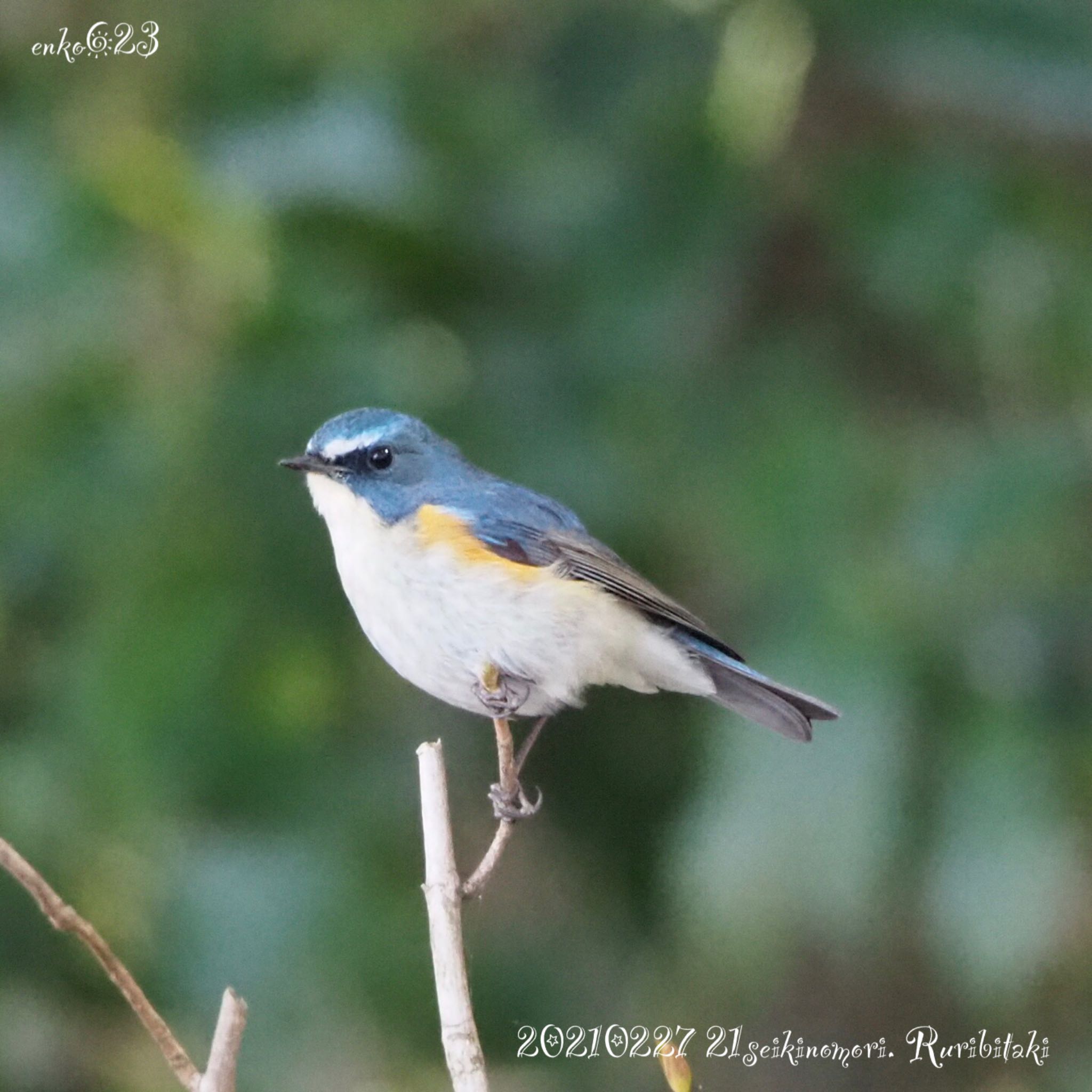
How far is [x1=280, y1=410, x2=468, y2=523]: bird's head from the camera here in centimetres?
197

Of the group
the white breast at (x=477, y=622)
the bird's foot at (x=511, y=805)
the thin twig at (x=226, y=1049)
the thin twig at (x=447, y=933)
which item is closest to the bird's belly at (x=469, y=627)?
the white breast at (x=477, y=622)

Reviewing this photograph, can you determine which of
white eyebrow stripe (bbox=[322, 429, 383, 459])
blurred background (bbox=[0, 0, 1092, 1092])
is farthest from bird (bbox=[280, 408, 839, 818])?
blurred background (bbox=[0, 0, 1092, 1092])

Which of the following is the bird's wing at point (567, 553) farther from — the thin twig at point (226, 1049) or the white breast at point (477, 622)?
the thin twig at point (226, 1049)

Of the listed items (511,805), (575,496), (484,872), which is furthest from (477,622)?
(575,496)

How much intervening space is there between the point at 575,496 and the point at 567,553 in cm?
101

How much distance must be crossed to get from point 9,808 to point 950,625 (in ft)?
6.60

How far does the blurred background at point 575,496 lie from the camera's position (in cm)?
301

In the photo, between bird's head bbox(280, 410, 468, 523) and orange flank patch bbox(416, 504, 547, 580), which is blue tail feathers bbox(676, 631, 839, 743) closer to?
orange flank patch bbox(416, 504, 547, 580)

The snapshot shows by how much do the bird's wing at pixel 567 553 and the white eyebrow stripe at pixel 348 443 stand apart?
1.02 feet

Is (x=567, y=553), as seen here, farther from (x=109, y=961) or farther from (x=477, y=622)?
(x=109, y=961)

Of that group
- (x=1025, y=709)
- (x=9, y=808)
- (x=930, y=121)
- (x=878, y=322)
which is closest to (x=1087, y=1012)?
(x=1025, y=709)

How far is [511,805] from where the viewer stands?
1838 millimetres

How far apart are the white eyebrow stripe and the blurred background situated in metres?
1.07

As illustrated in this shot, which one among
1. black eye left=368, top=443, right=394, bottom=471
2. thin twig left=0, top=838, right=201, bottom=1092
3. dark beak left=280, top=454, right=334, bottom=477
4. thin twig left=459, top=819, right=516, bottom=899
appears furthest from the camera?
black eye left=368, top=443, right=394, bottom=471
